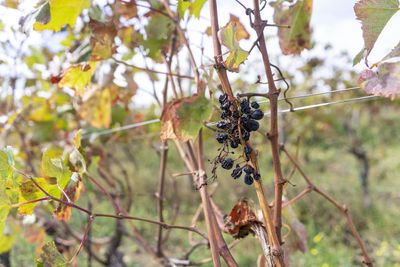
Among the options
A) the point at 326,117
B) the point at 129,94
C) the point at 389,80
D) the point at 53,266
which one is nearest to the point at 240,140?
the point at 389,80

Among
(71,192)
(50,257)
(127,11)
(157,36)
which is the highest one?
(127,11)

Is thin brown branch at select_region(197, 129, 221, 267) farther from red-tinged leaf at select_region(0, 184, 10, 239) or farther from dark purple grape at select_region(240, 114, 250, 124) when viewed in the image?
red-tinged leaf at select_region(0, 184, 10, 239)

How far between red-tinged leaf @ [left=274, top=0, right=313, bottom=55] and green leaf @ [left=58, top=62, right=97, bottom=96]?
50cm

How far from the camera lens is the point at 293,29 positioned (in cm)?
85

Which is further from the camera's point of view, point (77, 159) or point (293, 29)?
point (293, 29)

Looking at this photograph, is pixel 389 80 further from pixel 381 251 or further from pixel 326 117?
pixel 326 117

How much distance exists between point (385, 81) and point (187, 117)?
1.15ft

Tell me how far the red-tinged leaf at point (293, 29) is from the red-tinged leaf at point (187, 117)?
32 cm

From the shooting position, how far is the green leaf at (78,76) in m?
0.88

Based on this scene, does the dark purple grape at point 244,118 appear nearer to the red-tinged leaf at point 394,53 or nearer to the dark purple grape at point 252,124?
the dark purple grape at point 252,124

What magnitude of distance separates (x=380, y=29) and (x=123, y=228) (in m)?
1.55

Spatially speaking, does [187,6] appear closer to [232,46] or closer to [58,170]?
[232,46]

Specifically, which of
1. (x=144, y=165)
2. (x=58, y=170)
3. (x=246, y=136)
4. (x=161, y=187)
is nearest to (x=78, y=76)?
(x=58, y=170)

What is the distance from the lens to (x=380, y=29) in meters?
0.50
